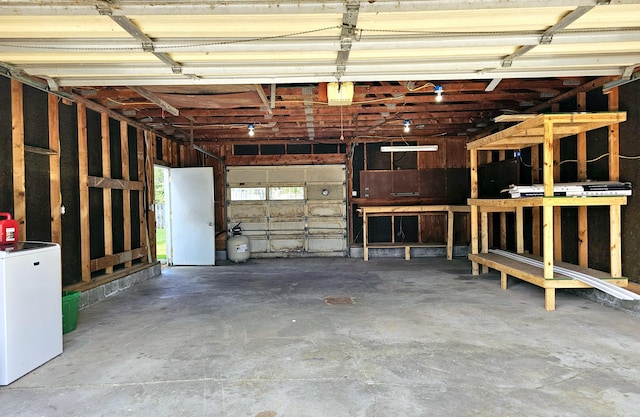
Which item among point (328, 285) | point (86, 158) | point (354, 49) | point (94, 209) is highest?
point (354, 49)

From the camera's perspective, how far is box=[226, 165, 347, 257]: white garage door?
9.16 meters

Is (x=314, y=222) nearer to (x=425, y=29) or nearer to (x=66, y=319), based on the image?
(x=66, y=319)

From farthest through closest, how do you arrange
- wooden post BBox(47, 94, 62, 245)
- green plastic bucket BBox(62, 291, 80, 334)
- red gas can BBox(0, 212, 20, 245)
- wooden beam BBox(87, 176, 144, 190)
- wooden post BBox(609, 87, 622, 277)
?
wooden beam BBox(87, 176, 144, 190), wooden post BBox(47, 94, 62, 245), wooden post BBox(609, 87, 622, 277), green plastic bucket BBox(62, 291, 80, 334), red gas can BBox(0, 212, 20, 245)

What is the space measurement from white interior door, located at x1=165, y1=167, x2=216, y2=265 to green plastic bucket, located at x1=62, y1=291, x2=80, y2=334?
4.16 metres

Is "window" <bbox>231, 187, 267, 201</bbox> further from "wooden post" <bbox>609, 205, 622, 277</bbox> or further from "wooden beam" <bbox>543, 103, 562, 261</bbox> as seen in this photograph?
"wooden post" <bbox>609, 205, 622, 277</bbox>

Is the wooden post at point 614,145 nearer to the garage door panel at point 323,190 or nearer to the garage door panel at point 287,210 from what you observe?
the garage door panel at point 323,190

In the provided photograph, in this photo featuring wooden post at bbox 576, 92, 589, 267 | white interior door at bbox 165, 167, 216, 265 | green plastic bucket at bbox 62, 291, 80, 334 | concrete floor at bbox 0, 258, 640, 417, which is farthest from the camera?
white interior door at bbox 165, 167, 216, 265

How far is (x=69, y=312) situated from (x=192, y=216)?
4.39 metres

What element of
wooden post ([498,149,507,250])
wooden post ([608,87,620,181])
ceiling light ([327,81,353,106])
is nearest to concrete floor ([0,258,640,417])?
wooden post ([608,87,620,181])

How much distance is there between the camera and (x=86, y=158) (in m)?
5.14

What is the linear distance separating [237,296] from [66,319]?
2.02 meters

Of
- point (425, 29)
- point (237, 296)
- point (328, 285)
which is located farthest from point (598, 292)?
point (237, 296)

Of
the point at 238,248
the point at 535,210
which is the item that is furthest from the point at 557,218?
the point at 238,248

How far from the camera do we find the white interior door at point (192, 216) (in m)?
8.09
